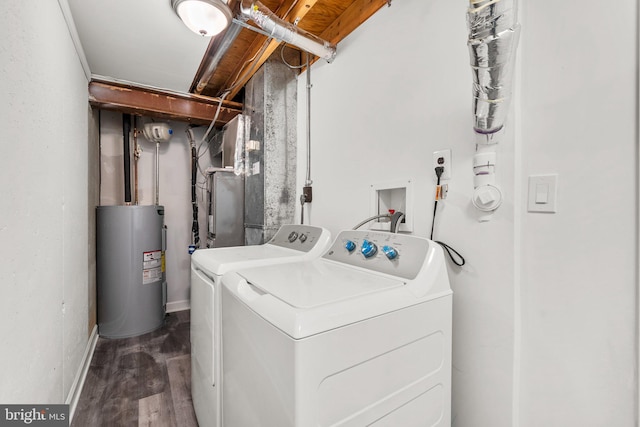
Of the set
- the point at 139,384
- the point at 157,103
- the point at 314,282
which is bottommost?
the point at 139,384

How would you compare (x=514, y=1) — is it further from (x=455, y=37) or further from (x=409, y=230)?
(x=409, y=230)

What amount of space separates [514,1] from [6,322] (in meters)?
1.74

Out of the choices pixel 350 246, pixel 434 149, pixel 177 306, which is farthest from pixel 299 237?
pixel 177 306

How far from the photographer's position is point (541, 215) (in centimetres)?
93

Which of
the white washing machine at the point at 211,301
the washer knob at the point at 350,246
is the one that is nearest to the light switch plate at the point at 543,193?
the washer knob at the point at 350,246

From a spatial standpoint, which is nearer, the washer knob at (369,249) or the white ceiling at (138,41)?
the washer knob at (369,249)

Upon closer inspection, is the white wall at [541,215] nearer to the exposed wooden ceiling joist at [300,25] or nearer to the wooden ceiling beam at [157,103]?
the exposed wooden ceiling joist at [300,25]

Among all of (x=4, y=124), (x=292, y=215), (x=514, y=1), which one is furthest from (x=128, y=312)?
(x=514, y=1)

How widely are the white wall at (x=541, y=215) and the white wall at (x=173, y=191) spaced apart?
2603 millimetres

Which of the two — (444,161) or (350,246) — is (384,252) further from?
(444,161)

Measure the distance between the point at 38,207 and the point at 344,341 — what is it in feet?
4.31

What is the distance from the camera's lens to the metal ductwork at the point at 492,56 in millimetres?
790

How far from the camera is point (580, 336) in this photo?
84 centimetres

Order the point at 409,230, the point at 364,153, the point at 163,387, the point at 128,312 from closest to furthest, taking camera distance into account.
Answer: the point at 409,230, the point at 364,153, the point at 163,387, the point at 128,312
